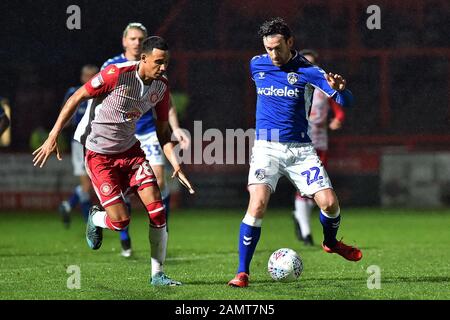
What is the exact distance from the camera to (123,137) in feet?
28.2

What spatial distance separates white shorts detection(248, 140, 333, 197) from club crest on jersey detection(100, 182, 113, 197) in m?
1.15

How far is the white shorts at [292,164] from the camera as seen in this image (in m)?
8.48

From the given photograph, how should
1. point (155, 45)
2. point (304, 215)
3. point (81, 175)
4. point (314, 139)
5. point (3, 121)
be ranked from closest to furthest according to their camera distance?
point (155, 45), point (3, 121), point (304, 215), point (314, 139), point (81, 175)

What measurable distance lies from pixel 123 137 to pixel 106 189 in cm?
45

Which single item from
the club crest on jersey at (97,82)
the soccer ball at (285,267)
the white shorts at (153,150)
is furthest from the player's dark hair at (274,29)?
the white shorts at (153,150)

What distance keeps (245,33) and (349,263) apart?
35.5 ft

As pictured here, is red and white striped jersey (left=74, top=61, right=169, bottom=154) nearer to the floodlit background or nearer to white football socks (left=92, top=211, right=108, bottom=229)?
white football socks (left=92, top=211, right=108, bottom=229)

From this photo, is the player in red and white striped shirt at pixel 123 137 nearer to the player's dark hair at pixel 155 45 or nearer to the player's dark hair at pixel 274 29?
the player's dark hair at pixel 155 45

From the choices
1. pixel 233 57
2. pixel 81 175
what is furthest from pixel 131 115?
pixel 233 57

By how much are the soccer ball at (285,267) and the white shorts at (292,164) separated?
56 cm

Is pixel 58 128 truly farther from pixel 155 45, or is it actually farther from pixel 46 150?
Result: pixel 155 45

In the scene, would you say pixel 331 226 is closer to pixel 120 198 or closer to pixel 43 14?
pixel 120 198

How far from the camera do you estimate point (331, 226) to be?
8.85m
